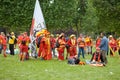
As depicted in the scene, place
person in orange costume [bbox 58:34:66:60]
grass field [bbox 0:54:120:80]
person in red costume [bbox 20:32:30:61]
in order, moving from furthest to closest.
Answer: person in orange costume [bbox 58:34:66:60] → person in red costume [bbox 20:32:30:61] → grass field [bbox 0:54:120:80]

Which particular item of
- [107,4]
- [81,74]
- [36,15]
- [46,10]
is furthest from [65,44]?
[46,10]

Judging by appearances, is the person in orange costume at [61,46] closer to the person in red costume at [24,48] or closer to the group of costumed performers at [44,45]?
the group of costumed performers at [44,45]

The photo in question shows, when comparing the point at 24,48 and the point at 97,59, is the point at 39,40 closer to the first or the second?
the point at 24,48

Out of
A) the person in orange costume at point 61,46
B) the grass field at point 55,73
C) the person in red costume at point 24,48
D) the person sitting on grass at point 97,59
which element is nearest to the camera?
the grass field at point 55,73

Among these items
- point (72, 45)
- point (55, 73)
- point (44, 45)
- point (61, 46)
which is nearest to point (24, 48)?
point (44, 45)

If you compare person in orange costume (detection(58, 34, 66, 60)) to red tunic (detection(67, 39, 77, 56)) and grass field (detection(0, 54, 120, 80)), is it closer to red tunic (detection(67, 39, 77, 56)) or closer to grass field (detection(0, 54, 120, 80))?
red tunic (detection(67, 39, 77, 56))

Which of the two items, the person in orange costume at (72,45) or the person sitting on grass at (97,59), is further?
the person in orange costume at (72,45)

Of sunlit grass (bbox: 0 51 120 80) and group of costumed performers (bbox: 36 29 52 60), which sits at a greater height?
group of costumed performers (bbox: 36 29 52 60)

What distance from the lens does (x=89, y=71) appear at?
18.5 metres

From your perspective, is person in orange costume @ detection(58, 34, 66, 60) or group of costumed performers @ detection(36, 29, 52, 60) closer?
person in orange costume @ detection(58, 34, 66, 60)

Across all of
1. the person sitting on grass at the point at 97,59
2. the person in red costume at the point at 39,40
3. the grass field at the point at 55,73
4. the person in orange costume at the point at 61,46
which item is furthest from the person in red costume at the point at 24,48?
the person sitting on grass at the point at 97,59

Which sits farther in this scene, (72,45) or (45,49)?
(45,49)

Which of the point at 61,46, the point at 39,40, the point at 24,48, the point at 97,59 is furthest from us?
the point at 39,40

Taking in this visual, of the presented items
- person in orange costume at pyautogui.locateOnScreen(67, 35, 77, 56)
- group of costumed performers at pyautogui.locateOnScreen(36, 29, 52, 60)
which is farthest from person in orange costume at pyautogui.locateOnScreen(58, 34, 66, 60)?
group of costumed performers at pyautogui.locateOnScreen(36, 29, 52, 60)
